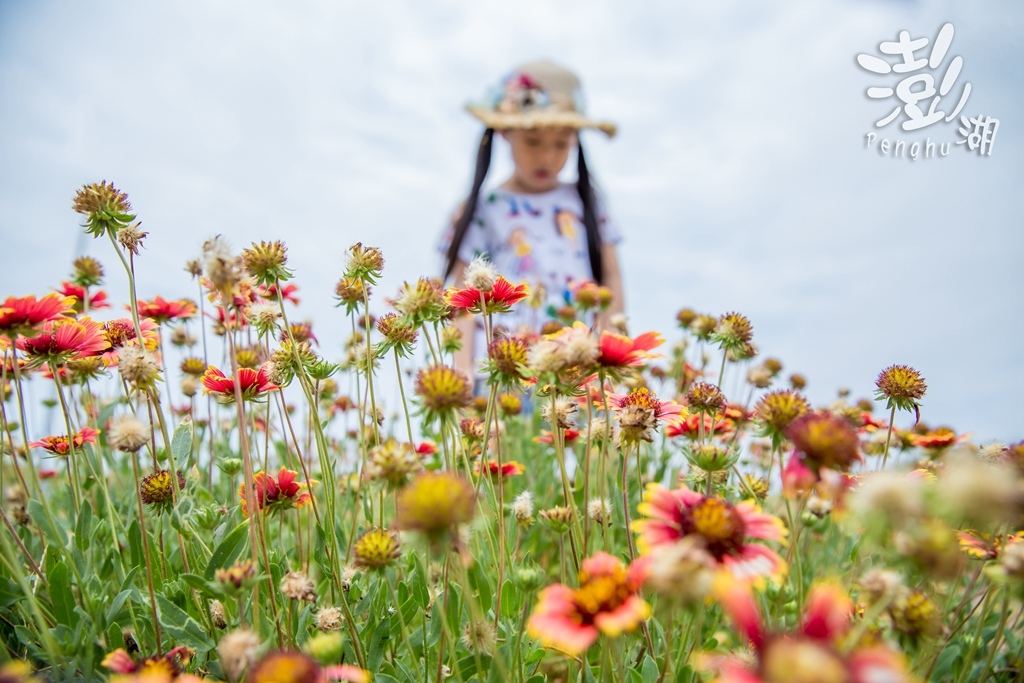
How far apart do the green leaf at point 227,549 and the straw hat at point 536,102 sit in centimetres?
371

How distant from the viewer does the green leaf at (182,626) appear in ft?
3.83

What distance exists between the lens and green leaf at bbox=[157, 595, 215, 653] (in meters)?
1.17

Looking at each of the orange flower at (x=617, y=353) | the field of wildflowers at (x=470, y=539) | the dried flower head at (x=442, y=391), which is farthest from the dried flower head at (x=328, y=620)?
the orange flower at (x=617, y=353)

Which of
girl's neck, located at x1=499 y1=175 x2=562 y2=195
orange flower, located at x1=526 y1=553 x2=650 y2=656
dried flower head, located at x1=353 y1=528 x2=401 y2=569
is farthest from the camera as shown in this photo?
girl's neck, located at x1=499 y1=175 x2=562 y2=195

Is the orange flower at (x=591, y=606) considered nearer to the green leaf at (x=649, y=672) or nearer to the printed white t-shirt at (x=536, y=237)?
the green leaf at (x=649, y=672)

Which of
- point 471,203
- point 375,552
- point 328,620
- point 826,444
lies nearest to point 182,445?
point 328,620

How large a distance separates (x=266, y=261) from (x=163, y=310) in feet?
2.80

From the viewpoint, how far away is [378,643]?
1.22 metres

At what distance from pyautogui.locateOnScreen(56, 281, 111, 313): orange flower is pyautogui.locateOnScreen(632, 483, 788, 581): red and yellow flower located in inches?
69.1

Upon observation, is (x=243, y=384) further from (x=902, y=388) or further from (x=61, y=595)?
(x=902, y=388)

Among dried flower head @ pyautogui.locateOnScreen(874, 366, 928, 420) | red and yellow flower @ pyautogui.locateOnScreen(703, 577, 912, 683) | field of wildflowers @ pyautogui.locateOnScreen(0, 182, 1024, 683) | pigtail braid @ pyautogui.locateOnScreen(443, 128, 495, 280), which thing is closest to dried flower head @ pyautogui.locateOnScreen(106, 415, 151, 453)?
field of wildflowers @ pyautogui.locateOnScreen(0, 182, 1024, 683)

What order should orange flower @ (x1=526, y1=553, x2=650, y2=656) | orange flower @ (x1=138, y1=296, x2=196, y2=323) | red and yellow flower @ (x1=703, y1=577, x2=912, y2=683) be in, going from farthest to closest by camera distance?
orange flower @ (x1=138, y1=296, x2=196, y2=323)
orange flower @ (x1=526, y1=553, x2=650, y2=656)
red and yellow flower @ (x1=703, y1=577, x2=912, y2=683)

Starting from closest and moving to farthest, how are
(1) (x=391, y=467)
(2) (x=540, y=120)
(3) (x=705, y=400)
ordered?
(1) (x=391, y=467) < (3) (x=705, y=400) < (2) (x=540, y=120)

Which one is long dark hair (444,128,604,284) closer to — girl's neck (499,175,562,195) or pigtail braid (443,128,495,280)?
pigtail braid (443,128,495,280)
